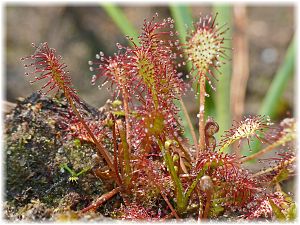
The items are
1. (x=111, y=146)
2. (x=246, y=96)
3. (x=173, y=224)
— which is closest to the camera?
(x=173, y=224)

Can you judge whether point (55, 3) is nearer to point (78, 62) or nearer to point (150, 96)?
point (78, 62)

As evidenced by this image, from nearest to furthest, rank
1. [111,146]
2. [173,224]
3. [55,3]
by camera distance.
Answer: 1. [173,224]
2. [111,146]
3. [55,3]

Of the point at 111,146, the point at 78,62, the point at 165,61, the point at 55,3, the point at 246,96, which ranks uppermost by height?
the point at 55,3

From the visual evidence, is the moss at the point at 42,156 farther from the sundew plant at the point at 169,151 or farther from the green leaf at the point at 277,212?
the green leaf at the point at 277,212

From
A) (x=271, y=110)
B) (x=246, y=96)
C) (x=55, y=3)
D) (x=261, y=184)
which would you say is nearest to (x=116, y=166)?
(x=261, y=184)

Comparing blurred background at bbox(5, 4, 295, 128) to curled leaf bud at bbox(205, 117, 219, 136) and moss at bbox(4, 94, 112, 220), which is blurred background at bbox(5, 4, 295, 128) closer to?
moss at bbox(4, 94, 112, 220)

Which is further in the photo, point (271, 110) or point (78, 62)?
point (78, 62)

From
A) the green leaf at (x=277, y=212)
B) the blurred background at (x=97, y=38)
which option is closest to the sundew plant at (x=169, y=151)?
the green leaf at (x=277, y=212)
